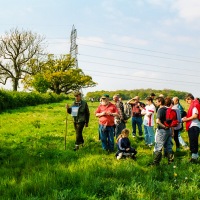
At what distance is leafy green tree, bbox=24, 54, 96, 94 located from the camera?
227 ft

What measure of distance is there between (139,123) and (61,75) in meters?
58.2

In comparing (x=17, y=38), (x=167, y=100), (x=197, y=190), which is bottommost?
(x=197, y=190)

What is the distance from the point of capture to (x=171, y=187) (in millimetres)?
7094

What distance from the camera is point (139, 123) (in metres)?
14.8

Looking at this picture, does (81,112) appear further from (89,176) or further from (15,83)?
(15,83)

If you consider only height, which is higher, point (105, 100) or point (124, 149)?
point (105, 100)

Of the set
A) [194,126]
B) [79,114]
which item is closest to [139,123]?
[79,114]

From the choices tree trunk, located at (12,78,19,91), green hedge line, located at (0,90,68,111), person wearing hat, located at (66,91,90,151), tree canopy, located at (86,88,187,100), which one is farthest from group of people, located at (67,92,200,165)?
tree canopy, located at (86,88,187,100)

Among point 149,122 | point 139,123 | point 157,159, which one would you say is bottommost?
point 157,159

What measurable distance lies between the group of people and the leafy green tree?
179 feet

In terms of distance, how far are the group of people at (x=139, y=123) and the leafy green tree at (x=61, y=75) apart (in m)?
54.5

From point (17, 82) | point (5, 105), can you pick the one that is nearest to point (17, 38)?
point (17, 82)

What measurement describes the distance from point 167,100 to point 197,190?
3.35 m

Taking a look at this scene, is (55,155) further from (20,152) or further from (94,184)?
(94,184)
